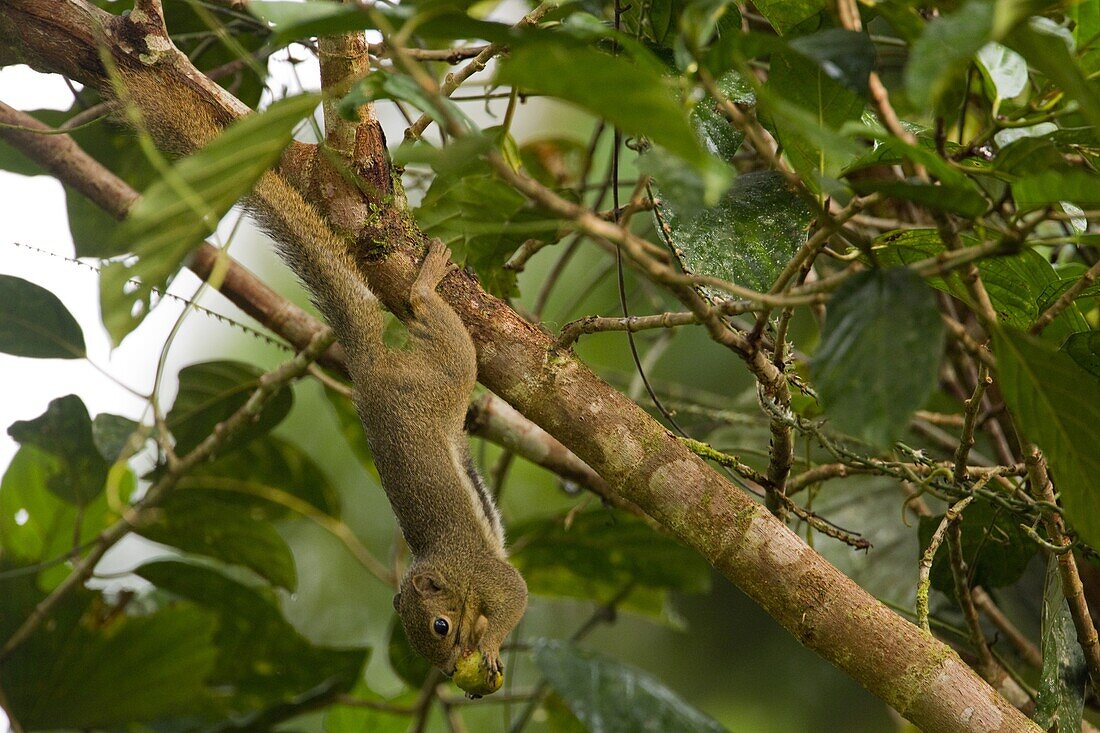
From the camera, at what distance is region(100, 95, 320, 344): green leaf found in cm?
72

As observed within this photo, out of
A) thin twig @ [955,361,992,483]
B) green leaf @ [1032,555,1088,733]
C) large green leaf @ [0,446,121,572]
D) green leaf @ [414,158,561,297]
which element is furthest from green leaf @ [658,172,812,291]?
large green leaf @ [0,446,121,572]

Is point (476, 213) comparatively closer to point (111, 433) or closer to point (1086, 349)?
point (1086, 349)

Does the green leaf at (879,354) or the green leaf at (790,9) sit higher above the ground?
the green leaf at (790,9)

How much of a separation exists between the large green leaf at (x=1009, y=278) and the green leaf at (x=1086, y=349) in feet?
0.31

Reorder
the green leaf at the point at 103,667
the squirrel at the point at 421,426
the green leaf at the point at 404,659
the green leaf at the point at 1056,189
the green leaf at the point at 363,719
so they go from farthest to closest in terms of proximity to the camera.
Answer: the green leaf at the point at 363,719, the green leaf at the point at 404,659, the green leaf at the point at 103,667, the squirrel at the point at 421,426, the green leaf at the point at 1056,189

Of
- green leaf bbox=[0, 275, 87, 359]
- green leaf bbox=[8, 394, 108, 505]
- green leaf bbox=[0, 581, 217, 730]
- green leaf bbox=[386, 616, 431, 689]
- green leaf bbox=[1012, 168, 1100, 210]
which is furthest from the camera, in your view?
green leaf bbox=[386, 616, 431, 689]

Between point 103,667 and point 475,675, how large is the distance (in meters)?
0.89

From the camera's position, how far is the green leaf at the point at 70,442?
1.95 meters

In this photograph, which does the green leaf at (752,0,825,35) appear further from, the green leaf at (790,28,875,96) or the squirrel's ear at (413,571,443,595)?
the squirrel's ear at (413,571,443,595)

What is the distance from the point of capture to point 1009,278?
129cm

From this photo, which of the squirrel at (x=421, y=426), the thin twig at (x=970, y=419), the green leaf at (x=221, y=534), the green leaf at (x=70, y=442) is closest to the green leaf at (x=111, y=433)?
the green leaf at (x=70, y=442)

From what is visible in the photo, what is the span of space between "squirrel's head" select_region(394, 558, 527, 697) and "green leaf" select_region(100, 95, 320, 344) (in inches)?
55.5

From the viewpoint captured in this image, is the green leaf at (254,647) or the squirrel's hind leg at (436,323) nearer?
the squirrel's hind leg at (436,323)

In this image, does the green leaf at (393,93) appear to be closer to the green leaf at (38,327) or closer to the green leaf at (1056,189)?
the green leaf at (1056,189)
